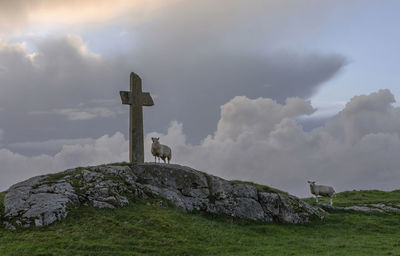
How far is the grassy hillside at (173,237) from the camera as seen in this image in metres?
20.8

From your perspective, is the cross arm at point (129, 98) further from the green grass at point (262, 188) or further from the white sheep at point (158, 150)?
the green grass at point (262, 188)

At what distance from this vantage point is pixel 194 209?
29516mm

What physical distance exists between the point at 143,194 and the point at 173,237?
640cm

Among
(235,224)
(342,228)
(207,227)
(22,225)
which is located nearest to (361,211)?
(342,228)

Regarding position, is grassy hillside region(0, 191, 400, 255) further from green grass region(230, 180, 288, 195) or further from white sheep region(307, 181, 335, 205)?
white sheep region(307, 181, 335, 205)

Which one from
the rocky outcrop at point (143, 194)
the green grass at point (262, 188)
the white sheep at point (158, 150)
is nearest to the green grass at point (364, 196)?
the green grass at point (262, 188)

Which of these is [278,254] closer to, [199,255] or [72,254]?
[199,255]

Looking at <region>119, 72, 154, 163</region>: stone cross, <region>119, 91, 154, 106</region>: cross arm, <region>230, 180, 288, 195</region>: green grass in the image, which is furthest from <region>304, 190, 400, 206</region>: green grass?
<region>119, 91, 154, 106</region>: cross arm

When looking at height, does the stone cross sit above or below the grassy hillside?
above

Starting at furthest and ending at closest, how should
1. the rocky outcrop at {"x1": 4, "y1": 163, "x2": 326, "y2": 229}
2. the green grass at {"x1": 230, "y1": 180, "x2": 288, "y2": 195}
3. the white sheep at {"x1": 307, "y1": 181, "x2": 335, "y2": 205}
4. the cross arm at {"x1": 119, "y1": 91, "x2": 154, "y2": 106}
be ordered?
the white sheep at {"x1": 307, "y1": 181, "x2": 335, "y2": 205} → the cross arm at {"x1": 119, "y1": 91, "x2": 154, "y2": 106} → the green grass at {"x1": 230, "y1": 180, "x2": 288, "y2": 195} → the rocky outcrop at {"x1": 4, "y1": 163, "x2": 326, "y2": 229}

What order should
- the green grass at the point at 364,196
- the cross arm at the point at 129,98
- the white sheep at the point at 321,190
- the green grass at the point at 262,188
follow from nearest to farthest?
the green grass at the point at 262,188, the cross arm at the point at 129,98, the white sheep at the point at 321,190, the green grass at the point at 364,196

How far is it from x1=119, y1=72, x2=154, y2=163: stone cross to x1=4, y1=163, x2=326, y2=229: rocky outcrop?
7.08ft

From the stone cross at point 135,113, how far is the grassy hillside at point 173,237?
700 cm

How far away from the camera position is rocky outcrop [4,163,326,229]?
24859mm
